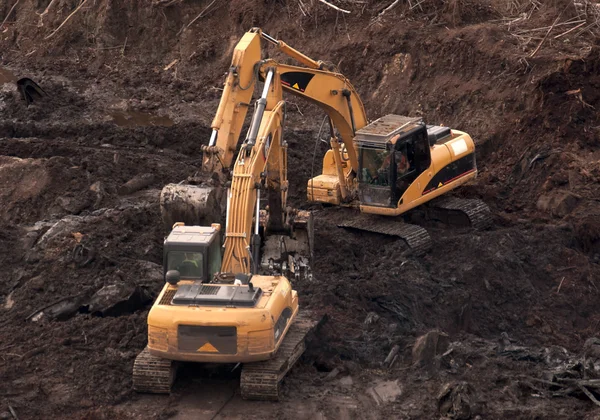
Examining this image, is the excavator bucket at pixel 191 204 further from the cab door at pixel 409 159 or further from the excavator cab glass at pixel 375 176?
the cab door at pixel 409 159

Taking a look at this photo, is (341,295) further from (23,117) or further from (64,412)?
(23,117)

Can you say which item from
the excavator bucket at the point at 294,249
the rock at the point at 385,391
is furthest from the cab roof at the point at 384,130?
the rock at the point at 385,391

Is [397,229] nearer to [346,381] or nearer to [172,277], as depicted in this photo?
[346,381]

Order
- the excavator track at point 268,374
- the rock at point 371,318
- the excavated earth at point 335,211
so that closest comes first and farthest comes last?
the excavator track at point 268,374
the excavated earth at point 335,211
the rock at point 371,318

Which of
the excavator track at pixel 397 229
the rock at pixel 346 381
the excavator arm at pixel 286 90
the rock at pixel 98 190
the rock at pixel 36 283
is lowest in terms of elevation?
the rock at pixel 346 381

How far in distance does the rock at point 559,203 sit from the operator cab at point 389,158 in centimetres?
268

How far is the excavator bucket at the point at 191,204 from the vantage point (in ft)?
51.5

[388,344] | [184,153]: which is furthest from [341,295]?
[184,153]

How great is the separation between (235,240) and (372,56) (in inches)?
579

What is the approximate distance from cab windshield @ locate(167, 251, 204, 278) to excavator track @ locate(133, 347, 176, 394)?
48.3 inches

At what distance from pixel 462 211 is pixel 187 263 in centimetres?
766

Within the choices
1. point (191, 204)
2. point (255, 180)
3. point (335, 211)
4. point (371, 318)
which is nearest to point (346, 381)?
point (371, 318)

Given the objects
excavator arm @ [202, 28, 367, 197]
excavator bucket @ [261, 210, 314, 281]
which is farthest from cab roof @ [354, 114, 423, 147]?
excavator bucket @ [261, 210, 314, 281]

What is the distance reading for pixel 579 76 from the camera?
2461 centimetres
